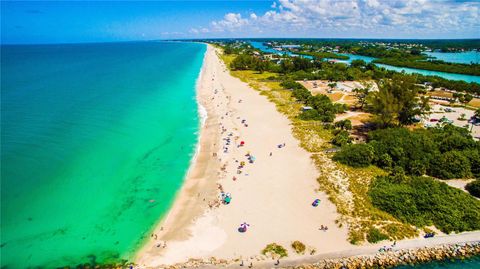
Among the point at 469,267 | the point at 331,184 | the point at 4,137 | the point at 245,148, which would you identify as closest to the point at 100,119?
the point at 4,137

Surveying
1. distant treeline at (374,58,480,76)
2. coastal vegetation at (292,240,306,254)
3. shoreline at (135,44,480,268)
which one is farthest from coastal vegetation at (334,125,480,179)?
distant treeline at (374,58,480,76)

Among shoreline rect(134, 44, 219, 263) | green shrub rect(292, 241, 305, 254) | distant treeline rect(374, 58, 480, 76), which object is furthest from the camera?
distant treeline rect(374, 58, 480, 76)

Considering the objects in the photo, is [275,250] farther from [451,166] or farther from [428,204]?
[451,166]

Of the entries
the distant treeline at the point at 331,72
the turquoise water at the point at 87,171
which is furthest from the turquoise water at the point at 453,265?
the distant treeline at the point at 331,72

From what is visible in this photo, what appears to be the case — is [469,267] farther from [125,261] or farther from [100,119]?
[100,119]

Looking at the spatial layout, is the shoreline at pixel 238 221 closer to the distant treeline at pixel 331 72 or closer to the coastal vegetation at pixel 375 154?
the coastal vegetation at pixel 375 154

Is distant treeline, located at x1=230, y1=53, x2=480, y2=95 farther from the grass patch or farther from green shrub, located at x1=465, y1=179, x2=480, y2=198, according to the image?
green shrub, located at x1=465, y1=179, x2=480, y2=198

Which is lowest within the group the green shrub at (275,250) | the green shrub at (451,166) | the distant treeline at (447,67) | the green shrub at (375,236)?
the green shrub at (275,250)
